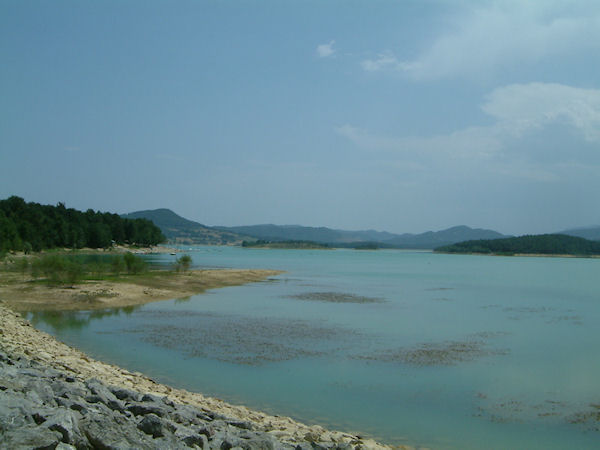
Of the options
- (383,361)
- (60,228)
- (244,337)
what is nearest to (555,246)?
(60,228)

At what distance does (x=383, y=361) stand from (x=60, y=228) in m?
95.0

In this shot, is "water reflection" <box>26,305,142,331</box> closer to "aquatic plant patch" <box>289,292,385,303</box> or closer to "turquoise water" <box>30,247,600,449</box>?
"turquoise water" <box>30,247,600,449</box>

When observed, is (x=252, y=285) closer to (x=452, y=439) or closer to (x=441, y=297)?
(x=441, y=297)

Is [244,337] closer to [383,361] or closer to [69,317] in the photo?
[383,361]

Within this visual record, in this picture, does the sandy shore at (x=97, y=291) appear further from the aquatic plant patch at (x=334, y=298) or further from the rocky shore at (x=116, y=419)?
A: the rocky shore at (x=116, y=419)

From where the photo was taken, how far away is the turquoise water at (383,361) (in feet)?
41.8

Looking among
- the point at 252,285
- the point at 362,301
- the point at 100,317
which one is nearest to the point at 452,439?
the point at 100,317

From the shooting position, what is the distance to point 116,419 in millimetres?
7117

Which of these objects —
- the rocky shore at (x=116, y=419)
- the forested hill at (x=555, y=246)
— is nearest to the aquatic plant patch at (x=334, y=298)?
the rocky shore at (x=116, y=419)

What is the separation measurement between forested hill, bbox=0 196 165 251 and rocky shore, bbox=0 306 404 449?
210ft

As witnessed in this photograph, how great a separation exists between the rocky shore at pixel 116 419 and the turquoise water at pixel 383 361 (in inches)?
77.3

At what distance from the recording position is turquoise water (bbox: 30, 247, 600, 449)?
41.8 ft

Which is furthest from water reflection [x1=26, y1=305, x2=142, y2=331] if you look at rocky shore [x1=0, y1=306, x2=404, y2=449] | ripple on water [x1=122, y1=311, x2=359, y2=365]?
rocky shore [x1=0, y1=306, x2=404, y2=449]

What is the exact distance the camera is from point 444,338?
24.1m
